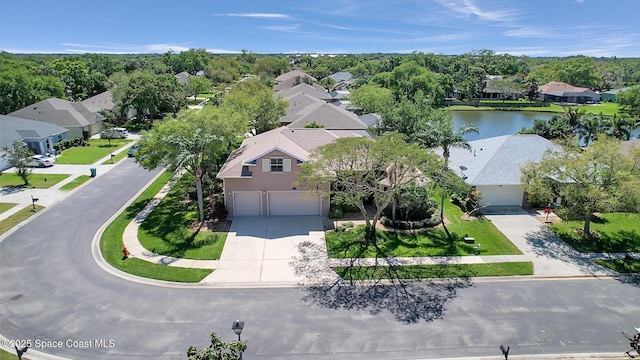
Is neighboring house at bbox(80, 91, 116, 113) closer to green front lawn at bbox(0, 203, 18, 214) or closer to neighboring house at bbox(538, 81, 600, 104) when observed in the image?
green front lawn at bbox(0, 203, 18, 214)

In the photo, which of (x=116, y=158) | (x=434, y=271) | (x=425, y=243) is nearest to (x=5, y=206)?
(x=116, y=158)

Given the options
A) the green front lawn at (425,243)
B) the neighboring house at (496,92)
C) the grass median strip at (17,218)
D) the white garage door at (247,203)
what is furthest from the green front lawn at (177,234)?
the neighboring house at (496,92)

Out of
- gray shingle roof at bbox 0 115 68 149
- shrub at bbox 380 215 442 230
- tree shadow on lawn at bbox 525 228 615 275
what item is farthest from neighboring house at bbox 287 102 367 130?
gray shingle roof at bbox 0 115 68 149

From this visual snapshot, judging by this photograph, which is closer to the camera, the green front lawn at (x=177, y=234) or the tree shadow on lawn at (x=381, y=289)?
the tree shadow on lawn at (x=381, y=289)

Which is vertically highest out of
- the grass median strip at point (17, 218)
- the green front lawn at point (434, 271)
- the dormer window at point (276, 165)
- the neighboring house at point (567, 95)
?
the neighboring house at point (567, 95)

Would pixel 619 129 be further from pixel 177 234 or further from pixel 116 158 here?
pixel 116 158

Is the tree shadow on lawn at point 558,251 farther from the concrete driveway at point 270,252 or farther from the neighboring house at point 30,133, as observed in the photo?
the neighboring house at point 30,133
